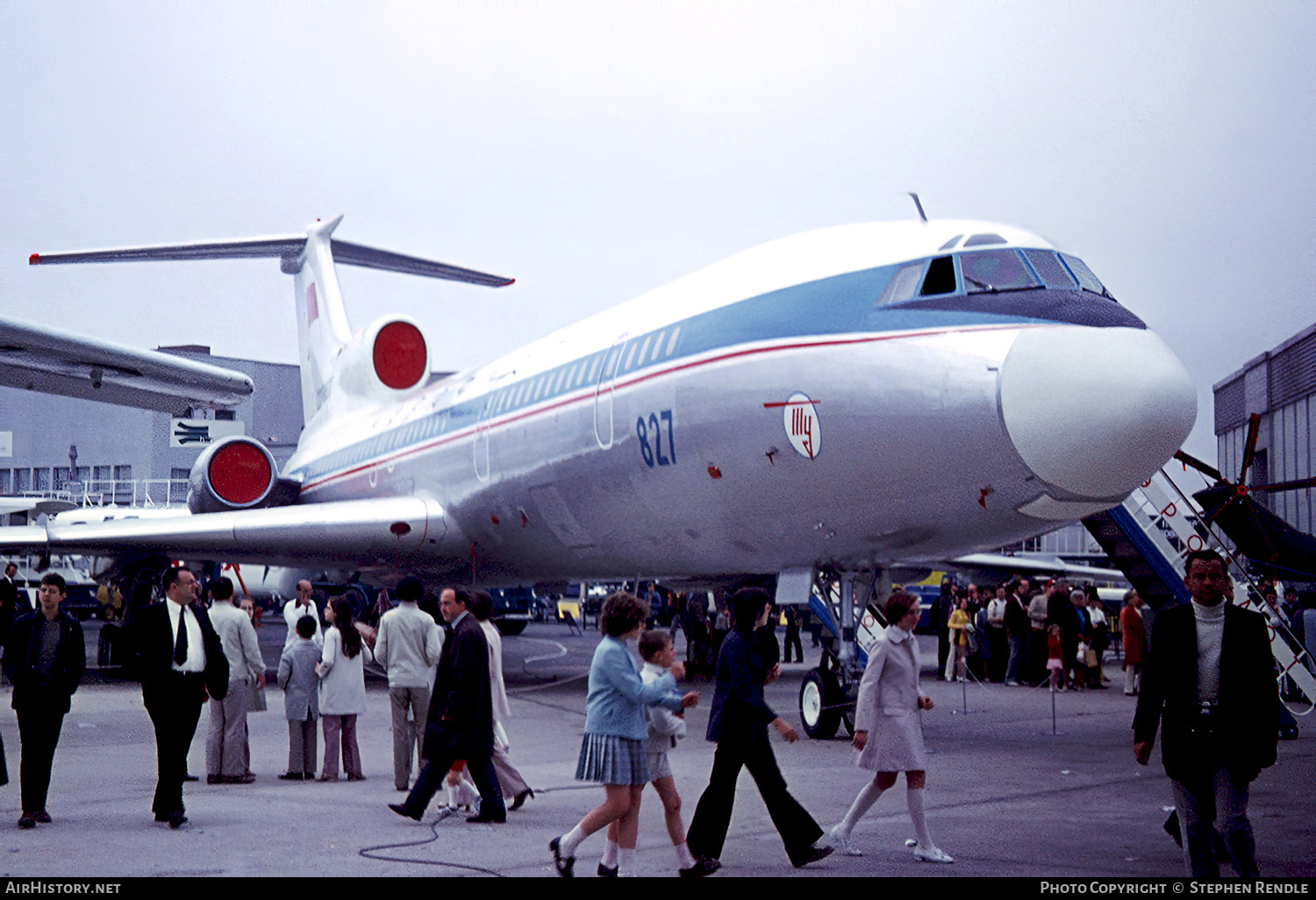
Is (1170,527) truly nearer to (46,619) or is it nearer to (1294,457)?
(1294,457)

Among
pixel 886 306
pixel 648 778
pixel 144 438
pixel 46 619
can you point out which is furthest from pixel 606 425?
pixel 144 438

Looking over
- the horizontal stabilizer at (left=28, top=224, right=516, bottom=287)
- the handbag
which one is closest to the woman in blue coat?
the handbag

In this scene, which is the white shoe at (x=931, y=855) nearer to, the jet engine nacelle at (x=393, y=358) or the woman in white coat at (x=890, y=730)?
the woman in white coat at (x=890, y=730)

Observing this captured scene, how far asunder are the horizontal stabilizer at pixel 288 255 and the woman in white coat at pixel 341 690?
15677 mm

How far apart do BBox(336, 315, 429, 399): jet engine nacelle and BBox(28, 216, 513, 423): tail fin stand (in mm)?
2578

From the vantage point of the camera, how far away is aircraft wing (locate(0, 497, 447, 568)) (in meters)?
16.9

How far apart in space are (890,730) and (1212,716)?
5.93 ft

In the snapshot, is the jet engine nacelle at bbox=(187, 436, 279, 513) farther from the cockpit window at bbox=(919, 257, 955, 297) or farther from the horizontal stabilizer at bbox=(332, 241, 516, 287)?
the cockpit window at bbox=(919, 257, 955, 297)

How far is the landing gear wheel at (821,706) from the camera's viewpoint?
427 inches

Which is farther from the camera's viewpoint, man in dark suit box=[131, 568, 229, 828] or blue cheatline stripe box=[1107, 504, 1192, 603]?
blue cheatline stripe box=[1107, 504, 1192, 603]

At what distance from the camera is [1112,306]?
9.33m

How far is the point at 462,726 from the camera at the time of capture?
7457mm

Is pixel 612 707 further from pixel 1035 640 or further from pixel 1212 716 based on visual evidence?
pixel 1035 640

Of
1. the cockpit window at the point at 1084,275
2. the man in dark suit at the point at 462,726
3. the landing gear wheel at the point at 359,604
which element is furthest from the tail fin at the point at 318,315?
the man in dark suit at the point at 462,726
